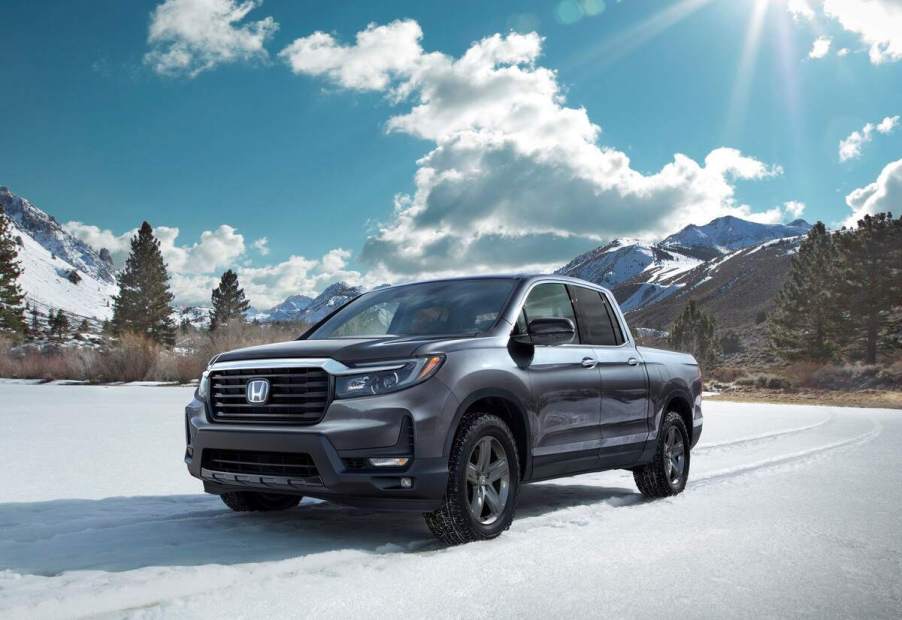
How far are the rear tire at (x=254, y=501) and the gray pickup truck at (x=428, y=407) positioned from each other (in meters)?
0.02

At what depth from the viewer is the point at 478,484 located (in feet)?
17.9

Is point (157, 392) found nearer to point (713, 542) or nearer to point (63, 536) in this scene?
point (63, 536)

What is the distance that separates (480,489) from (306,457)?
3.88 ft

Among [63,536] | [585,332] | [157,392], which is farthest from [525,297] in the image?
[157,392]

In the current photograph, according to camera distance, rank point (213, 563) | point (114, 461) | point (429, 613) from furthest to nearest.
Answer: point (114, 461)
point (213, 563)
point (429, 613)

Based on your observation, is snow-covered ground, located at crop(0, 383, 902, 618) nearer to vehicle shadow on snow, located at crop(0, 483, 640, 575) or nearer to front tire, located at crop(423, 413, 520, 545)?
vehicle shadow on snow, located at crop(0, 483, 640, 575)

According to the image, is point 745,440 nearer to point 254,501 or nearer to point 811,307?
point 254,501

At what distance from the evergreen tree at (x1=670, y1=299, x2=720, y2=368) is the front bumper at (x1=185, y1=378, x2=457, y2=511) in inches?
3478

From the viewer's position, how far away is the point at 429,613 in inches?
153

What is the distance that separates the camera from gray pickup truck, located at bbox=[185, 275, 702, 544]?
4.98m

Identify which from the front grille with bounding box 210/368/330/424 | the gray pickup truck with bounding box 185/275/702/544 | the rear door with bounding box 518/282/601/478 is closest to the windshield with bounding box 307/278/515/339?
the gray pickup truck with bounding box 185/275/702/544

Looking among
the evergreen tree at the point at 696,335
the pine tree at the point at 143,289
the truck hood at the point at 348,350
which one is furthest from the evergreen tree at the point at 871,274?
the truck hood at the point at 348,350

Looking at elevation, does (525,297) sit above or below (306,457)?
above

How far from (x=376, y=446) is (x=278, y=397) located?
0.76m
